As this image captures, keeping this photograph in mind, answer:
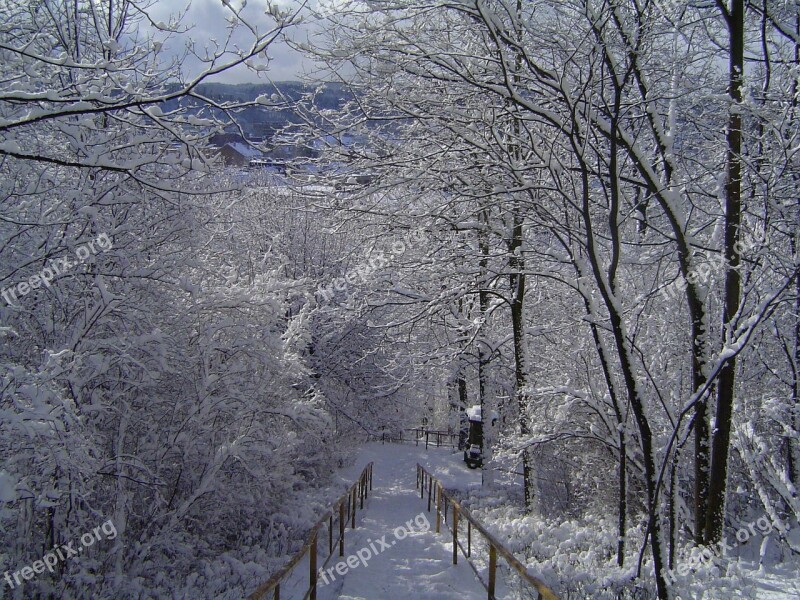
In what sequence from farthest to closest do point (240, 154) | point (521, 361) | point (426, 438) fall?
1. point (240, 154)
2. point (426, 438)
3. point (521, 361)

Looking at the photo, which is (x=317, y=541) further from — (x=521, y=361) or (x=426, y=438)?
(x=426, y=438)

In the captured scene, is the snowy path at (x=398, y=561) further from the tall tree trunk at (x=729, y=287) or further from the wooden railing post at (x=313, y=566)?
the tall tree trunk at (x=729, y=287)

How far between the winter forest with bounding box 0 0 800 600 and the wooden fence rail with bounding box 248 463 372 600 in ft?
2.82

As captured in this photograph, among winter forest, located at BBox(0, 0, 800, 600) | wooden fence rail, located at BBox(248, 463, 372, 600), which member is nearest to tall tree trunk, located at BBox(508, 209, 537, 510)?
winter forest, located at BBox(0, 0, 800, 600)

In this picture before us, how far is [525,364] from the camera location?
1052 cm

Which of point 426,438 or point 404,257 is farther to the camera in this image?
point 426,438

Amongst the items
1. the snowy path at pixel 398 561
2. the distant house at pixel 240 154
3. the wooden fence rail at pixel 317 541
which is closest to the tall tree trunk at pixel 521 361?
the snowy path at pixel 398 561

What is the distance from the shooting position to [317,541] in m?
8.93

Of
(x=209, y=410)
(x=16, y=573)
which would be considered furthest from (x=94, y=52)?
(x=16, y=573)

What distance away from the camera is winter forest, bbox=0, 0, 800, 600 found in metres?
4.19

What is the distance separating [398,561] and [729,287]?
238 inches

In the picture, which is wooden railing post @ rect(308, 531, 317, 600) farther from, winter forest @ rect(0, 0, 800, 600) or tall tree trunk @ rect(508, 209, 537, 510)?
tall tree trunk @ rect(508, 209, 537, 510)

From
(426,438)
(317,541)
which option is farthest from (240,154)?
(317,541)

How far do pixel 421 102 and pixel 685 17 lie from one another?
118 inches
